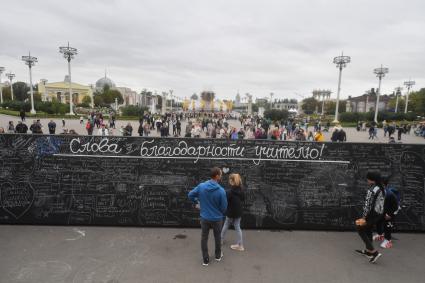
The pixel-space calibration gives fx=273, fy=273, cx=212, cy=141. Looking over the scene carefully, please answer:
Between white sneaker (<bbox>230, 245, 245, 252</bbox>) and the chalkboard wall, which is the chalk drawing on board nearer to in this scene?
the chalkboard wall

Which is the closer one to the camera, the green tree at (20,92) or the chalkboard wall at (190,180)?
the chalkboard wall at (190,180)

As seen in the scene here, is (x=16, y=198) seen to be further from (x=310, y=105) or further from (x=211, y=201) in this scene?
(x=310, y=105)

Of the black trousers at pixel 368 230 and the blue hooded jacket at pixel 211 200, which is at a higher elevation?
the blue hooded jacket at pixel 211 200

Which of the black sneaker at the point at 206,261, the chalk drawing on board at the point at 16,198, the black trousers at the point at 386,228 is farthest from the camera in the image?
the chalk drawing on board at the point at 16,198

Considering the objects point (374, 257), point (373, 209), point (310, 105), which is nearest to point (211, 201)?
point (373, 209)

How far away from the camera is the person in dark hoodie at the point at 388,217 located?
4.97m

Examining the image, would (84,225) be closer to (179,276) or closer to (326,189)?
(179,276)

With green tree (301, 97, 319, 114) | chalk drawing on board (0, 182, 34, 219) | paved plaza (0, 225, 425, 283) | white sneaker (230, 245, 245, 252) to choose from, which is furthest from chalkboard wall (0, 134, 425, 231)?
green tree (301, 97, 319, 114)

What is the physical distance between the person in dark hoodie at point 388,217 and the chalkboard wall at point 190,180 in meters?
0.59

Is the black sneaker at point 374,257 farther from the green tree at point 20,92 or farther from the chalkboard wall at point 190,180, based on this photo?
the green tree at point 20,92

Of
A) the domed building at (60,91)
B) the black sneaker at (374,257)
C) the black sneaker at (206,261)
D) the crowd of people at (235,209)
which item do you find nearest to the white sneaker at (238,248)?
the crowd of people at (235,209)

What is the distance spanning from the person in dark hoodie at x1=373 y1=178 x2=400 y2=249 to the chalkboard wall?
1.94 ft

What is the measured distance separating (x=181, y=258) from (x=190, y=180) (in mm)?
1681

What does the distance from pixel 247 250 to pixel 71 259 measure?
3109 mm
